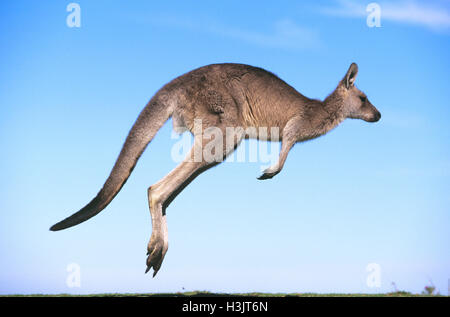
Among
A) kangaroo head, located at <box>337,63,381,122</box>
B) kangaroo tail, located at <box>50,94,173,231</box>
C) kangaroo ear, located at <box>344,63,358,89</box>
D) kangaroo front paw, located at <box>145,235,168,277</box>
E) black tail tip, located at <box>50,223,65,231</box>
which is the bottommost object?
kangaroo front paw, located at <box>145,235,168,277</box>

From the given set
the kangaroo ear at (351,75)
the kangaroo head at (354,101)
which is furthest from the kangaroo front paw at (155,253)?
the kangaroo ear at (351,75)

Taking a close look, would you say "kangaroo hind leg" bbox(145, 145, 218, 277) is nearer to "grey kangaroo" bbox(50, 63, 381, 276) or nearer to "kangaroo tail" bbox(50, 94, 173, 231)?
"grey kangaroo" bbox(50, 63, 381, 276)

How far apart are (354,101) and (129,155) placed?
4.06 m

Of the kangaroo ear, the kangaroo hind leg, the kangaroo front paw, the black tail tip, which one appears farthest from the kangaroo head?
the black tail tip

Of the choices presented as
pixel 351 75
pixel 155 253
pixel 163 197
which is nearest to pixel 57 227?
pixel 155 253

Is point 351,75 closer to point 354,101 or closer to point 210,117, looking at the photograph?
point 354,101

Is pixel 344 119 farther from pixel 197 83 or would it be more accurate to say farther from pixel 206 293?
pixel 206 293

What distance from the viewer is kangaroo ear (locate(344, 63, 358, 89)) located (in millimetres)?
7637

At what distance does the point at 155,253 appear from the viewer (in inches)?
221

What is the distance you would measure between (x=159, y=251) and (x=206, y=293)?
1.06 meters

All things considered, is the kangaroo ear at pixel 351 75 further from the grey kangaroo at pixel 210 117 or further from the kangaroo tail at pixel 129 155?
the kangaroo tail at pixel 129 155

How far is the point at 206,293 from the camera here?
628 centimetres

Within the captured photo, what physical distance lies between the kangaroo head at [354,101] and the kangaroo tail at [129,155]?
3.15m
